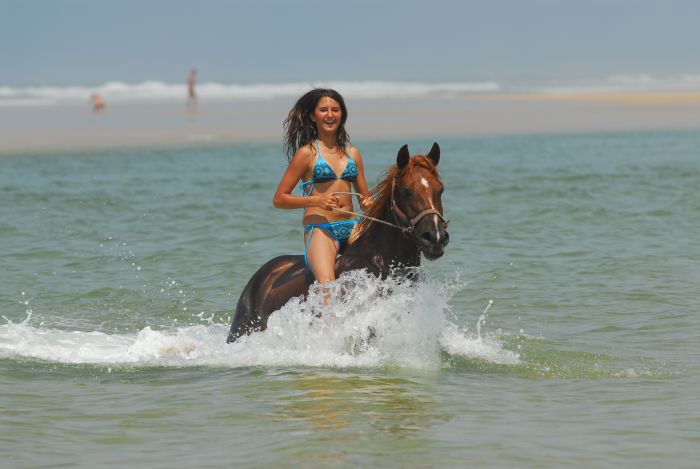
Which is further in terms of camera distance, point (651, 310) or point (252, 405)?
point (651, 310)

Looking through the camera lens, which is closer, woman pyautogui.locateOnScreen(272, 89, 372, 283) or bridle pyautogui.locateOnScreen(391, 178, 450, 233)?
bridle pyautogui.locateOnScreen(391, 178, 450, 233)

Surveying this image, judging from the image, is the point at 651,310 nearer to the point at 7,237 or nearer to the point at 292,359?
the point at 292,359

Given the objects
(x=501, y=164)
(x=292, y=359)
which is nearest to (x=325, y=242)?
(x=292, y=359)

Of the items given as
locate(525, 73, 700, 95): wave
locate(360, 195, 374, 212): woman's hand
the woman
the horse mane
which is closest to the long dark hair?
the woman

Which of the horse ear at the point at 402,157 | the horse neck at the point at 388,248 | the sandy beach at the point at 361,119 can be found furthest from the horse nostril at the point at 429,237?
the sandy beach at the point at 361,119

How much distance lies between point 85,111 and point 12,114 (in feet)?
11.6

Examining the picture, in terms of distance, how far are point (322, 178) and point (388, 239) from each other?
25.6 inches

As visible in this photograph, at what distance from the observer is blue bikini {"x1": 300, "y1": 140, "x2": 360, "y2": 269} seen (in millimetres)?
8148

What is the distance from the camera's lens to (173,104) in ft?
198

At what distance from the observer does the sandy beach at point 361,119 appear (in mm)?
37750

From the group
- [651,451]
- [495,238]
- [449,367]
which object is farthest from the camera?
[495,238]

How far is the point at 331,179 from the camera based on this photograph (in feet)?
26.9

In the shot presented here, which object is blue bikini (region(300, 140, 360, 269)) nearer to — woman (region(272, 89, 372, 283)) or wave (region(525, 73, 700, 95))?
woman (region(272, 89, 372, 283))

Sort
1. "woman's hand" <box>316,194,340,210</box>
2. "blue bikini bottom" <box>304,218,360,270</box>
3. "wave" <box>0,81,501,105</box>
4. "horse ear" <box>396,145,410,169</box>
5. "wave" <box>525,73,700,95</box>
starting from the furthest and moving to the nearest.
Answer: "wave" <box>525,73,700,95</box> → "wave" <box>0,81,501,105</box> → "blue bikini bottom" <box>304,218,360,270</box> → "woman's hand" <box>316,194,340,210</box> → "horse ear" <box>396,145,410,169</box>
